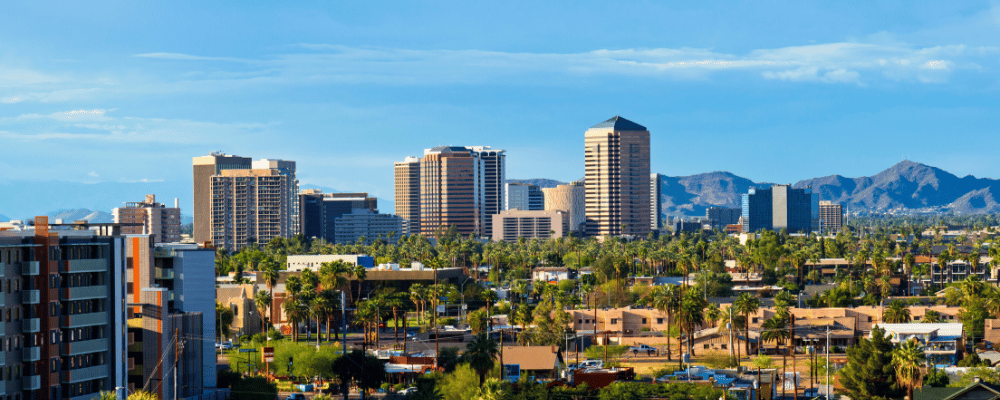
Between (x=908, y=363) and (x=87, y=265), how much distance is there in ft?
196

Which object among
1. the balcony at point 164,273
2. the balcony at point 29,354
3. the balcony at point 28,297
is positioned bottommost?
the balcony at point 29,354

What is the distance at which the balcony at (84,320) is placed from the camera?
79.7m

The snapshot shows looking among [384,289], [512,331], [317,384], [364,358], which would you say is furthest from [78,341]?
[384,289]

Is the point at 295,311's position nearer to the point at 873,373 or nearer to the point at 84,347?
the point at 84,347

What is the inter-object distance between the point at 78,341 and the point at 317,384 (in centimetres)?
3331

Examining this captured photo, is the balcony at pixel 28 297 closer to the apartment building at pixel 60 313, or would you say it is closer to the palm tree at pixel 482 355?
the apartment building at pixel 60 313

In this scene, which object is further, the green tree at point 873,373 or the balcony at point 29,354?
the green tree at point 873,373

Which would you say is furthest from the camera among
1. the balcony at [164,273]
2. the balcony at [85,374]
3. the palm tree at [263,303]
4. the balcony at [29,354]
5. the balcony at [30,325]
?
the palm tree at [263,303]

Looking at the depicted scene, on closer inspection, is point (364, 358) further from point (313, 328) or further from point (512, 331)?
point (313, 328)

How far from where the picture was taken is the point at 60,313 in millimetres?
79188

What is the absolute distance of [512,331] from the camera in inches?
5635

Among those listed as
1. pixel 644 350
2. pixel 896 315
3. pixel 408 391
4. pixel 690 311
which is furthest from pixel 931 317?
pixel 408 391

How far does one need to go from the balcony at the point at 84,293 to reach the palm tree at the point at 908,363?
58.2 metres

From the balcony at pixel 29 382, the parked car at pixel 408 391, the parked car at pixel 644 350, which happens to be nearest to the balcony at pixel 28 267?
the balcony at pixel 29 382
